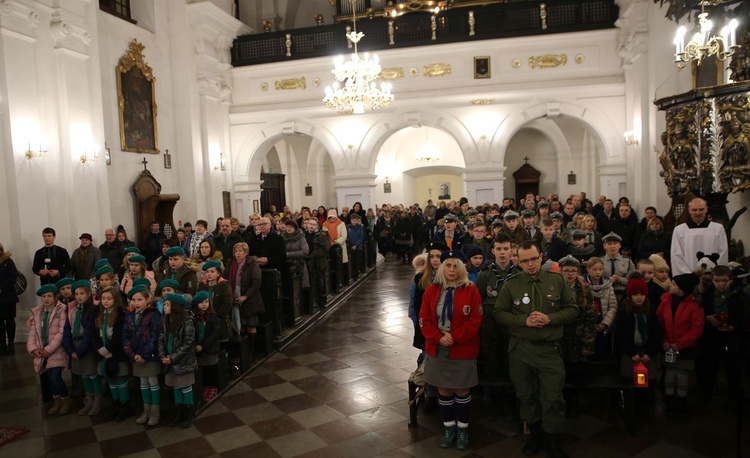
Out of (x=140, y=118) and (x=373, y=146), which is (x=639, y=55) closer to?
(x=373, y=146)

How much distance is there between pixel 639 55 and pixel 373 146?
7.23 metres

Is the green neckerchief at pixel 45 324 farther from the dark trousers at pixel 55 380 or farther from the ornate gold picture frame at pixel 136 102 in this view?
the ornate gold picture frame at pixel 136 102

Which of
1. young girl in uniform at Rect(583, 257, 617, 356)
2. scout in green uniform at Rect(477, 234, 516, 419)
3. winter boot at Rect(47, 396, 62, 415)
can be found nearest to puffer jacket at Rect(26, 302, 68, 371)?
winter boot at Rect(47, 396, 62, 415)

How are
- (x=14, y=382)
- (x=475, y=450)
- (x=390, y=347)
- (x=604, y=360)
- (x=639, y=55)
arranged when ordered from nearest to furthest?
(x=475, y=450) < (x=604, y=360) < (x=14, y=382) < (x=390, y=347) < (x=639, y=55)

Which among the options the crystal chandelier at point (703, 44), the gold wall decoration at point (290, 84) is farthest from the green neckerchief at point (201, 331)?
the gold wall decoration at point (290, 84)

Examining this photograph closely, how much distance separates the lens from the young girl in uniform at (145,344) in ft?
15.9

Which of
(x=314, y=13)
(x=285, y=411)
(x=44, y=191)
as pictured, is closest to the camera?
(x=285, y=411)

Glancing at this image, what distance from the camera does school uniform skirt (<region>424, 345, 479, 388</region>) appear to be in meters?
4.05

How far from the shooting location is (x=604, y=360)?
15.5ft

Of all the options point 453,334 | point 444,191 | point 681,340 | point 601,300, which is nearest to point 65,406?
point 453,334

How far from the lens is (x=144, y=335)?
4.88 metres

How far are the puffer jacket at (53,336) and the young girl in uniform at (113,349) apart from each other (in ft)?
1.43

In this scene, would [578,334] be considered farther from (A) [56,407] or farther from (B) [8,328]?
(B) [8,328]

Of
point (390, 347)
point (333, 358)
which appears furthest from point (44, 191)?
point (390, 347)
